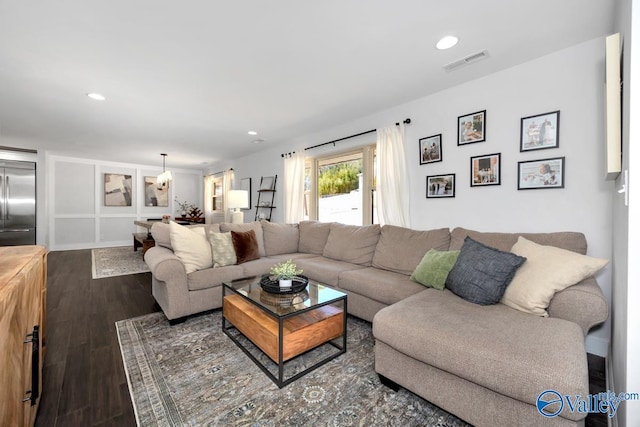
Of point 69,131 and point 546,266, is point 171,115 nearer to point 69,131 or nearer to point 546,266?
point 69,131

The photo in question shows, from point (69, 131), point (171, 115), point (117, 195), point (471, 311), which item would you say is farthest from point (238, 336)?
point (117, 195)

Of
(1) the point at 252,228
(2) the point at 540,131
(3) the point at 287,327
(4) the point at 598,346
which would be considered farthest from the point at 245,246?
(4) the point at 598,346

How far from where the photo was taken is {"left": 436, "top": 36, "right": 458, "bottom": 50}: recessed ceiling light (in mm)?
1958

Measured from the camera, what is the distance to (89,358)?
1.96m

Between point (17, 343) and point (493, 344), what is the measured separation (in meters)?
1.96

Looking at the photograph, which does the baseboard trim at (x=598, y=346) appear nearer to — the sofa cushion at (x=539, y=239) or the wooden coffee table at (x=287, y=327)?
the sofa cushion at (x=539, y=239)

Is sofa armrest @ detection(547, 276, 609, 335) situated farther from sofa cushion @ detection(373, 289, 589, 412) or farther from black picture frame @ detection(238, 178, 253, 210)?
black picture frame @ detection(238, 178, 253, 210)

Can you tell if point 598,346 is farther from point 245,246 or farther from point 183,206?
point 183,206

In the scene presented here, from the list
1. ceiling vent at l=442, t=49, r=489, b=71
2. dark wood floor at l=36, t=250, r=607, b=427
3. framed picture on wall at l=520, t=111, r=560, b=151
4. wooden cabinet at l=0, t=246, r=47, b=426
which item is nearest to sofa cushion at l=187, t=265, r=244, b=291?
dark wood floor at l=36, t=250, r=607, b=427

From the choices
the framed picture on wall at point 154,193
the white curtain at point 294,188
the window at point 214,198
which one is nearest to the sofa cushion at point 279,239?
the white curtain at point 294,188

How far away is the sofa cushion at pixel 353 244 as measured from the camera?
10.2ft

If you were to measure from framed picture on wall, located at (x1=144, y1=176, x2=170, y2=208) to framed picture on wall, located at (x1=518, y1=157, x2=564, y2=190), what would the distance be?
8.48 meters

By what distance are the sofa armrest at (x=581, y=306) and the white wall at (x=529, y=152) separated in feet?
2.47

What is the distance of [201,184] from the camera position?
877 centimetres
